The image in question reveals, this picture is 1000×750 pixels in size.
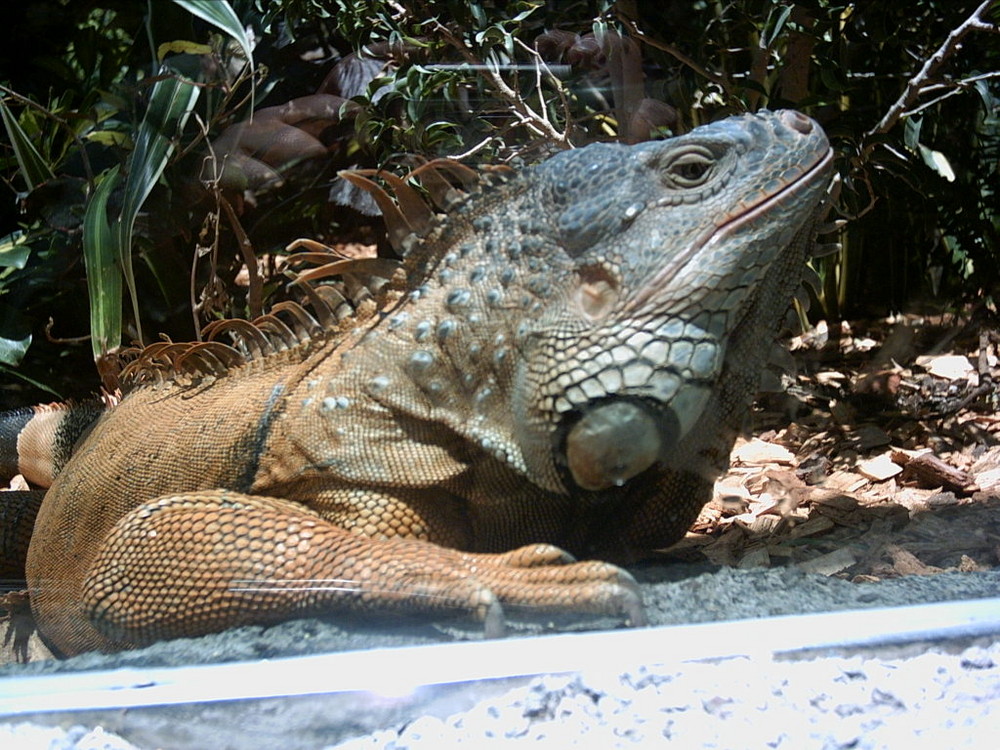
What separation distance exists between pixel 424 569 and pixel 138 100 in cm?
111

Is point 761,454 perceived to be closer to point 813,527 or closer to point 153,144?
point 813,527

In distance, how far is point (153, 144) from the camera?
1.92 meters

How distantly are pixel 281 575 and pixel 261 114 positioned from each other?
0.94 metres

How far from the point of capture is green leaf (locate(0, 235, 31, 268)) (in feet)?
6.49

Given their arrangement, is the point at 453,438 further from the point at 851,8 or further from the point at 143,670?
the point at 851,8

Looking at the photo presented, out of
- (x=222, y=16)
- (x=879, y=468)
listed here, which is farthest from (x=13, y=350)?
(x=879, y=468)

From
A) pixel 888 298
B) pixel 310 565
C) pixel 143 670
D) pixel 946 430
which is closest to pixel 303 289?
pixel 310 565

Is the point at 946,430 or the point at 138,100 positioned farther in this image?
the point at 946,430

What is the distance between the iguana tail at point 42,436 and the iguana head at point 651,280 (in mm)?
1373

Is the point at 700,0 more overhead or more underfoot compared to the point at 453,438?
more overhead

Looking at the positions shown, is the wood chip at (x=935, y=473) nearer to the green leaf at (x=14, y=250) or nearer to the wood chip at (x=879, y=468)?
the wood chip at (x=879, y=468)

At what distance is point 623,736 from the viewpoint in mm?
1556

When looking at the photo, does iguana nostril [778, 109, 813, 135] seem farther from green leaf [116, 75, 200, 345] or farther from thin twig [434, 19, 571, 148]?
green leaf [116, 75, 200, 345]

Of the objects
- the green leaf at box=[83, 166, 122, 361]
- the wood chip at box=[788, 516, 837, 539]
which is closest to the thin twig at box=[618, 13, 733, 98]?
the wood chip at box=[788, 516, 837, 539]
